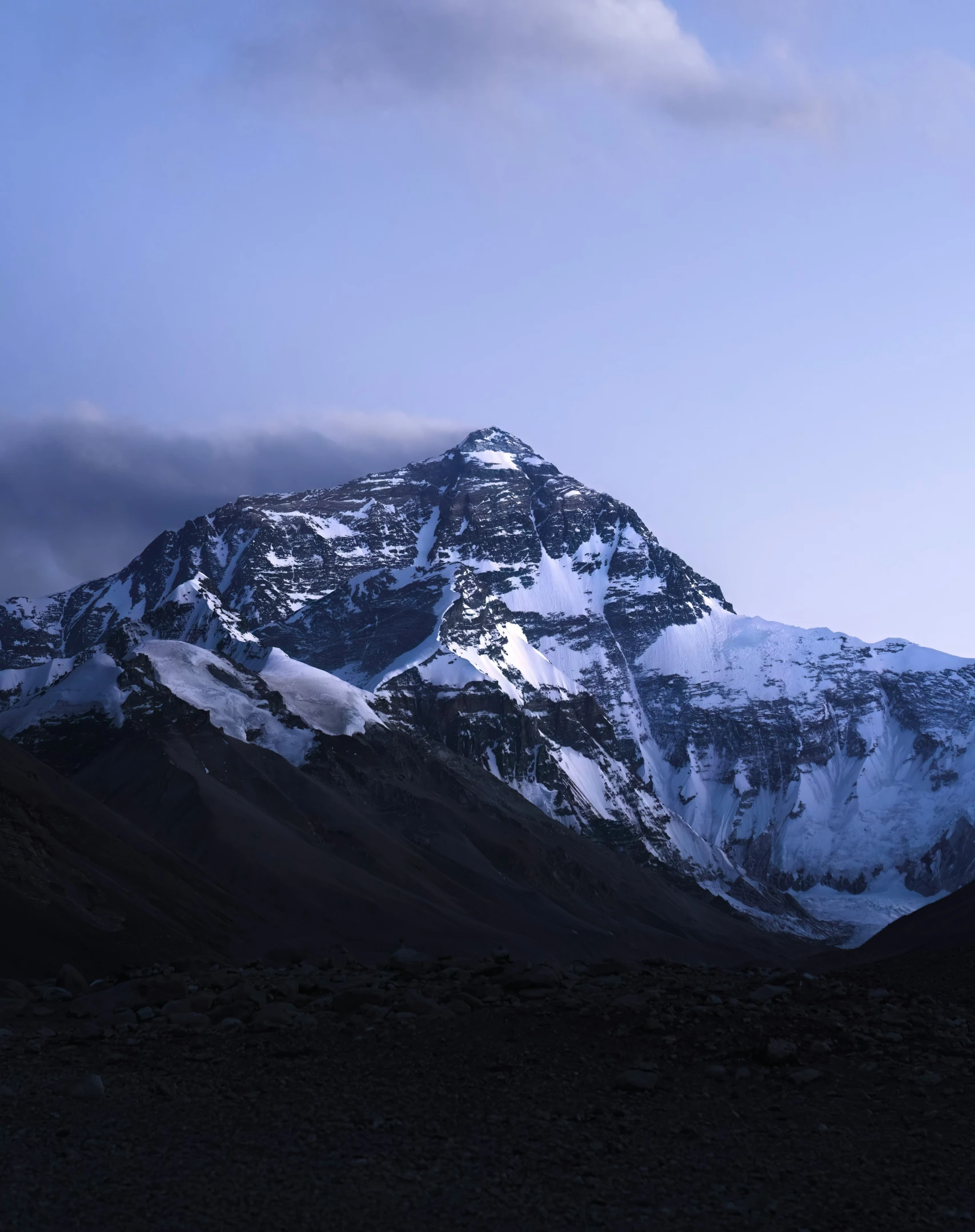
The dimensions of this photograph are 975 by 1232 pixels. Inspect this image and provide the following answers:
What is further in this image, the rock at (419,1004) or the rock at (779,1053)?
the rock at (419,1004)

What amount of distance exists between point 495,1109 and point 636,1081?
2.36 meters

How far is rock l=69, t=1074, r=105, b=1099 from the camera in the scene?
21469 millimetres

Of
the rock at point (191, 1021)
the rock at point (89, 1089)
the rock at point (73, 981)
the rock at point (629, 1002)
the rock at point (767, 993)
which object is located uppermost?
the rock at point (629, 1002)

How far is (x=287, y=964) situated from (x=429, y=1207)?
2999cm

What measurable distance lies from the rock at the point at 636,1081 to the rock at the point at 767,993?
6136 millimetres

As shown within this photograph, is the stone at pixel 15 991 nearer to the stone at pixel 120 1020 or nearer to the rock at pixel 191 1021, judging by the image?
the stone at pixel 120 1020

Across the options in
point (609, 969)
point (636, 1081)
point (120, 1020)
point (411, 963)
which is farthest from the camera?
point (411, 963)

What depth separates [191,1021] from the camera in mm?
26297

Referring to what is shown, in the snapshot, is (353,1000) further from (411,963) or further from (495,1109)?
(411,963)

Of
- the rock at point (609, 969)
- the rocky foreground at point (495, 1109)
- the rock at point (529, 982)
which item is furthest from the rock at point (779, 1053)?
the rock at point (609, 969)

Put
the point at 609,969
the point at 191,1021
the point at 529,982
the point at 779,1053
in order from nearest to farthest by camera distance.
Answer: the point at 779,1053
the point at 191,1021
the point at 529,982
the point at 609,969

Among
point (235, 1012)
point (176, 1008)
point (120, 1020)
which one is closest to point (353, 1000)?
point (235, 1012)

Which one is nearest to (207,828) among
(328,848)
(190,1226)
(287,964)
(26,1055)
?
(328,848)

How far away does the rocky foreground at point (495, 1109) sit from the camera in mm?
17000
